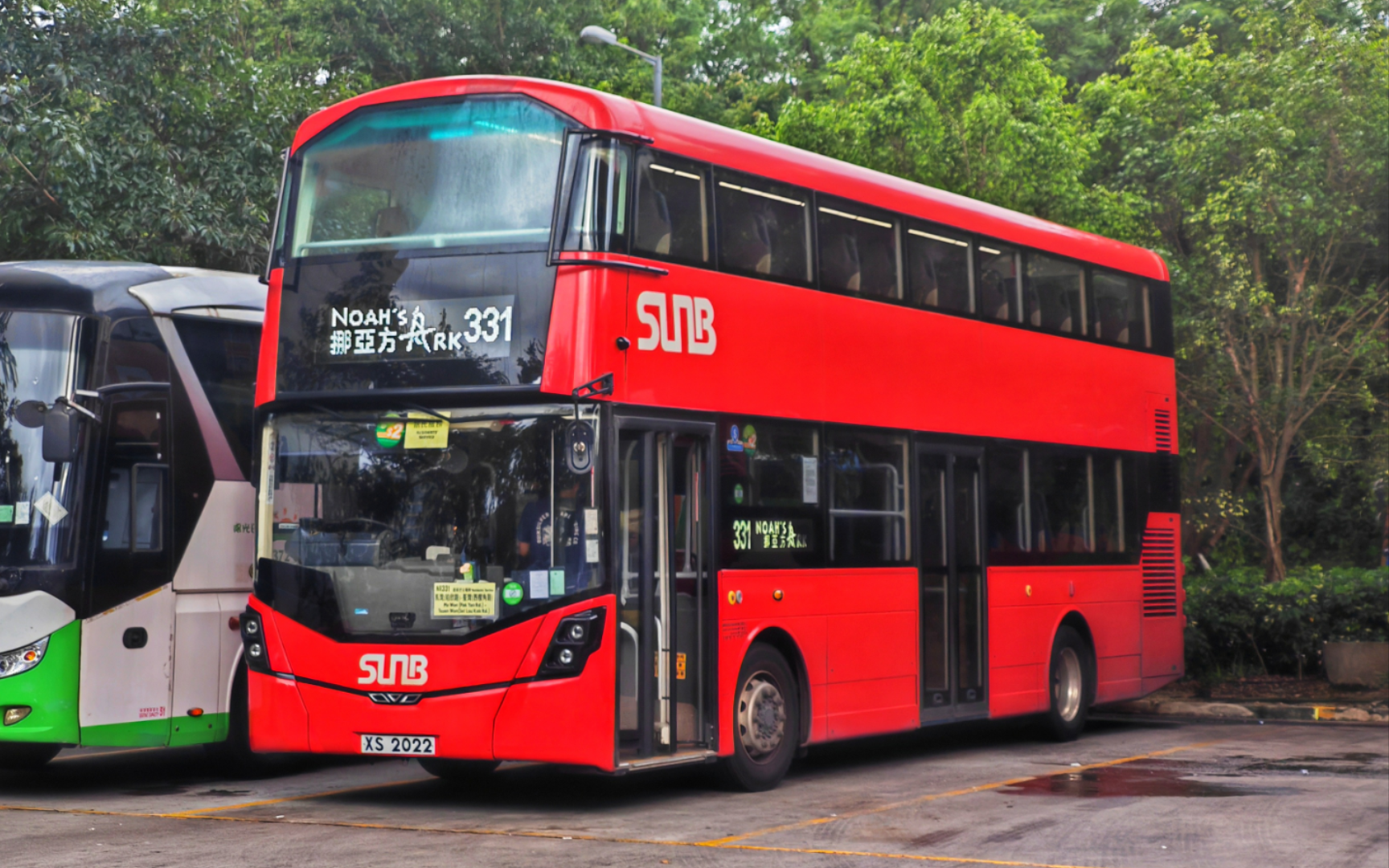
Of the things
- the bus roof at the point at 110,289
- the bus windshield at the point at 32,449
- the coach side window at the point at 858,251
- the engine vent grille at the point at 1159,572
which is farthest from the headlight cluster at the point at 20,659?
the engine vent grille at the point at 1159,572

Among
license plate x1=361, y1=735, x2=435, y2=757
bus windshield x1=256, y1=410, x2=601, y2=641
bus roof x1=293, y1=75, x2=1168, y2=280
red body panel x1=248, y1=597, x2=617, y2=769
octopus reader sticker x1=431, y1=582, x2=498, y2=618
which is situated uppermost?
bus roof x1=293, y1=75, x2=1168, y2=280

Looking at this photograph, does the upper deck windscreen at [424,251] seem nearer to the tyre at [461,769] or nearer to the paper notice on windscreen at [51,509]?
the paper notice on windscreen at [51,509]

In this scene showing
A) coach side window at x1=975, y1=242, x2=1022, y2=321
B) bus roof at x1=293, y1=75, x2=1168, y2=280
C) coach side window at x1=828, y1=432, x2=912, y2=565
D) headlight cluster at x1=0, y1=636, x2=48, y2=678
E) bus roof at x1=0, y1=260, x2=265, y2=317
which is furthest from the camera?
coach side window at x1=975, y1=242, x2=1022, y2=321

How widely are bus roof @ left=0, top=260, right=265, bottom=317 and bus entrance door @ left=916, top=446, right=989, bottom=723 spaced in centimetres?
560

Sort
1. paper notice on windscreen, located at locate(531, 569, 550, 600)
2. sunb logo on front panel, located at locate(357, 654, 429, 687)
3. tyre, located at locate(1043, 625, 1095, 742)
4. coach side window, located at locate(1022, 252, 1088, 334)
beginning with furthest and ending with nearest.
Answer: tyre, located at locate(1043, 625, 1095, 742), coach side window, located at locate(1022, 252, 1088, 334), sunb logo on front panel, located at locate(357, 654, 429, 687), paper notice on windscreen, located at locate(531, 569, 550, 600)

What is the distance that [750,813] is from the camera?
10.6 metres

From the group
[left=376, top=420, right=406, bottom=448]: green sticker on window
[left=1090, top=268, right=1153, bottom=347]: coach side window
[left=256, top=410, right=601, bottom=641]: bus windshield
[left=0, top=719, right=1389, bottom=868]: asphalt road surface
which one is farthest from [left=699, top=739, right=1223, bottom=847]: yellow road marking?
→ [left=1090, top=268, right=1153, bottom=347]: coach side window

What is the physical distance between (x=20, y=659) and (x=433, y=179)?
13.3 feet

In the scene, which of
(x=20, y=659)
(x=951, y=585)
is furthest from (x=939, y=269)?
(x=20, y=659)

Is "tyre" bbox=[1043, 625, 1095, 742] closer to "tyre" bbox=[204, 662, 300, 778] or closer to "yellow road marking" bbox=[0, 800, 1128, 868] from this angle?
"tyre" bbox=[204, 662, 300, 778]

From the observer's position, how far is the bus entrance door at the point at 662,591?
10648 millimetres

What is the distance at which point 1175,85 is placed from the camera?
2200 centimetres

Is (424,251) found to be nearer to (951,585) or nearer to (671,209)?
(671,209)

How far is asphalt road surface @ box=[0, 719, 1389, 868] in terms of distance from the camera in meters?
8.83
